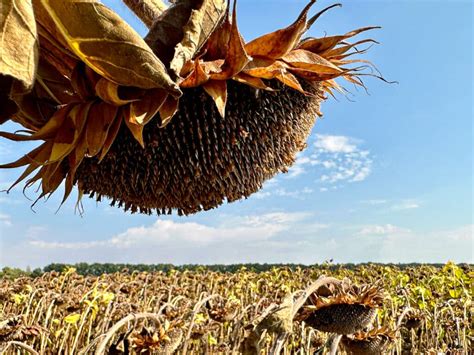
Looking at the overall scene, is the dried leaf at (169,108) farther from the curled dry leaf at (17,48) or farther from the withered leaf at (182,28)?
the curled dry leaf at (17,48)

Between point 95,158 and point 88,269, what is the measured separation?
19.3m

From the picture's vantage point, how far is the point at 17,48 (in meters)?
0.70

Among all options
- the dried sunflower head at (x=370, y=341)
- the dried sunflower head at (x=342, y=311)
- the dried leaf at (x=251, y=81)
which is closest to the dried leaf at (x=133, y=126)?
the dried leaf at (x=251, y=81)

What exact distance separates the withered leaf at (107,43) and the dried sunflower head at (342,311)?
5.01ft

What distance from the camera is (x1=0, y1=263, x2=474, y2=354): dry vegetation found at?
7.29 ft

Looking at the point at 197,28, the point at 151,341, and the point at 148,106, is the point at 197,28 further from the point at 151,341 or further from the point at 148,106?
the point at 151,341

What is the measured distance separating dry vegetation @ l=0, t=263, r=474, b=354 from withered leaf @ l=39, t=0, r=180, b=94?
0.96 m

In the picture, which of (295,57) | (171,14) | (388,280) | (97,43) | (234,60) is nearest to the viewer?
(97,43)

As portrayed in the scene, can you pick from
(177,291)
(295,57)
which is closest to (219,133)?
(295,57)

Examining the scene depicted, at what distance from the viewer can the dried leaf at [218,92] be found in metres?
1.11

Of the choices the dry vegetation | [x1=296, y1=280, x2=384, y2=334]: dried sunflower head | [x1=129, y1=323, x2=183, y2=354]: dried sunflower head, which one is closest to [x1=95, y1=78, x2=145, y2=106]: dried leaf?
the dry vegetation

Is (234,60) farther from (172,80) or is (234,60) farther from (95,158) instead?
(95,158)

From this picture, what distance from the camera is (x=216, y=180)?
1304 millimetres

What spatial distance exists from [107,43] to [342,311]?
1667 mm
